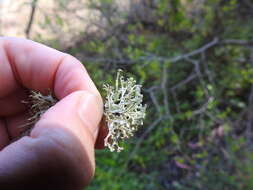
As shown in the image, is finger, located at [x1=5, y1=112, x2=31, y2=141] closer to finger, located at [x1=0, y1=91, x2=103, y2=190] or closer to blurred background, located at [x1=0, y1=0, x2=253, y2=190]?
finger, located at [x1=0, y1=91, x2=103, y2=190]

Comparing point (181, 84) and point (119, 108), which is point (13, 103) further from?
point (181, 84)

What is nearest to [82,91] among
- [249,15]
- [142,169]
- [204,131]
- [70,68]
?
[70,68]

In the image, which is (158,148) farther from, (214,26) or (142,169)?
(214,26)

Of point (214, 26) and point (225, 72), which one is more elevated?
point (214, 26)

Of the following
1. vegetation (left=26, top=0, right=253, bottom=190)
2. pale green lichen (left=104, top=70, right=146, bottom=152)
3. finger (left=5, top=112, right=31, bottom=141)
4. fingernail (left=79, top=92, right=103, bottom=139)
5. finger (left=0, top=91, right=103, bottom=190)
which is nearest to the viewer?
finger (left=0, top=91, right=103, bottom=190)

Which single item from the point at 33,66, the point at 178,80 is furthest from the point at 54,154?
the point at 178,80

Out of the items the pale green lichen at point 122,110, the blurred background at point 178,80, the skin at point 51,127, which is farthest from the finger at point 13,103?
the blurred background at point 178,80

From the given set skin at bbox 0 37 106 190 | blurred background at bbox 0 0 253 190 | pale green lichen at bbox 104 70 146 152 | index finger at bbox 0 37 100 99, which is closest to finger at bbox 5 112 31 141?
skin at bbox 0 37 106 190

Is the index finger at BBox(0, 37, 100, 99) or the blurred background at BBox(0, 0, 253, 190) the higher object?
the index finger at BBox(0, 37, 100, 99)
